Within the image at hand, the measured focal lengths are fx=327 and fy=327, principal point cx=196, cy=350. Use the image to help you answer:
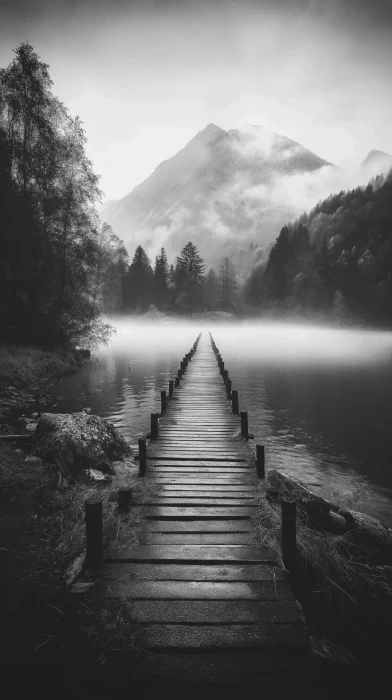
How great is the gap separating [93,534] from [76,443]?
4.43 metres

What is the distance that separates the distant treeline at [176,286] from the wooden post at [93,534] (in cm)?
8878

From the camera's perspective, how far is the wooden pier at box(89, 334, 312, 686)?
2984 millimetres

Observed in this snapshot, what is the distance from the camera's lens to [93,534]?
4.14 meters

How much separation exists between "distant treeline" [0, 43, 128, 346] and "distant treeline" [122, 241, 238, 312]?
65223 millimetres

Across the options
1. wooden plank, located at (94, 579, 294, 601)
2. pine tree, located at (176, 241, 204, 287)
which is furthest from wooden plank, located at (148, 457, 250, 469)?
pine tree, located at (176, 241, 204, 287)

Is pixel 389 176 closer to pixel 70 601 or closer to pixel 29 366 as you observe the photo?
pixel 29 366

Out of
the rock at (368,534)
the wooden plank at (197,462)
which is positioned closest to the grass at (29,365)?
the wooden plank at (197,462)

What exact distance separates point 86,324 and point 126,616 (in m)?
24.9

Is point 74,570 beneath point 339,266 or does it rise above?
beneath

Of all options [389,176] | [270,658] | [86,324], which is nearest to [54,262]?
[86,324]

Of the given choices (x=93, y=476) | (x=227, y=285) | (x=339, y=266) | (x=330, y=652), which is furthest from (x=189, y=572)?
(x=227, y=285)

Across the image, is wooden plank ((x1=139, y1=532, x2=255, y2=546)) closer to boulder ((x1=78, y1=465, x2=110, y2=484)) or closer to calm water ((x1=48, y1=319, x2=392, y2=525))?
boulder ((x1=78, y1=465, x2=110, y2=484))

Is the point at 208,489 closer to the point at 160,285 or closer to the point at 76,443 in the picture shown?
the point at 76,443

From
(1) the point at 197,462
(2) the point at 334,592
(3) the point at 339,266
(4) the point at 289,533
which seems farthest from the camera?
(3) the point at 339,266
